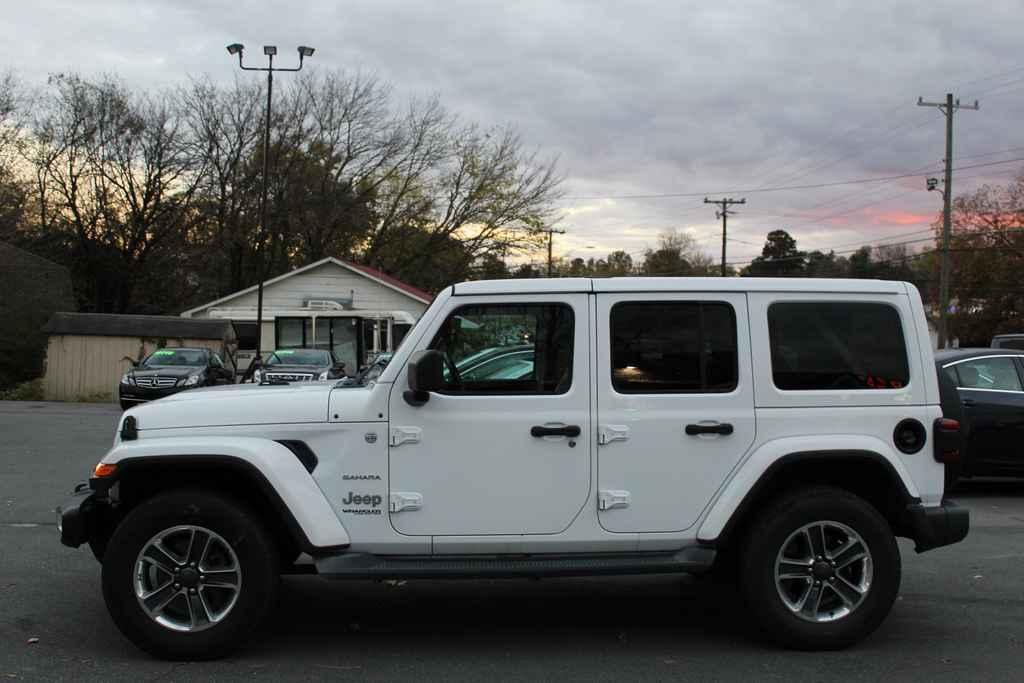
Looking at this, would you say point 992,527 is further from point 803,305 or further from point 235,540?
point 235,540

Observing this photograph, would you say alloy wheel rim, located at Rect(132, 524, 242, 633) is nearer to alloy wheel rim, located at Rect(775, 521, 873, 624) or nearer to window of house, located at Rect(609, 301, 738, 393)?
window of house, located at Rect(609, 301, 738, 393)

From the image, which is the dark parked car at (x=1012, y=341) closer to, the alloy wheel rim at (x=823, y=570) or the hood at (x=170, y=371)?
the alloy wheel rim at (x=823, y=570)

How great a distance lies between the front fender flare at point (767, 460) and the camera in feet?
16.7

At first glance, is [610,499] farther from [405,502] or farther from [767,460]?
[405,502]

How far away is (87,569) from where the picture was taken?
6.91 metres

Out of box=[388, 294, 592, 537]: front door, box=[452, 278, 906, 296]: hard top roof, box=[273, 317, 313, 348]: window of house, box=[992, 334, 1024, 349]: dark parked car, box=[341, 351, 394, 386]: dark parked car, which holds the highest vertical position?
box=[273, 317, 313, 348]: window of house

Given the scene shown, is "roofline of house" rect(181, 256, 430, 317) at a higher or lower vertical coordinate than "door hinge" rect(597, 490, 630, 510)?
higher

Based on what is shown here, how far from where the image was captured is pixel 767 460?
16.7 ft

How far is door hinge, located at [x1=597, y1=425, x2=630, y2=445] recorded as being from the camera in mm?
5070

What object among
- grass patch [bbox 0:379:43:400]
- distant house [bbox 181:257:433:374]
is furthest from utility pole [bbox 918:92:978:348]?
grass patch [bbox 0:379:43:400]

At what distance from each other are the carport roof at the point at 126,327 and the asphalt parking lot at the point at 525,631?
2101 centimetres

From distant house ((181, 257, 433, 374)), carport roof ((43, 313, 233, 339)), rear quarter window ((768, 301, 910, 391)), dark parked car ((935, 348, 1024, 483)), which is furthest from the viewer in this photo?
distant house ((181, 257, 433, 374))

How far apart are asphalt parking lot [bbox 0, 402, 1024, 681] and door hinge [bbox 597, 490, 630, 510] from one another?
2.71 ft

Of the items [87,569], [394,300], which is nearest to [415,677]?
[87,569]
